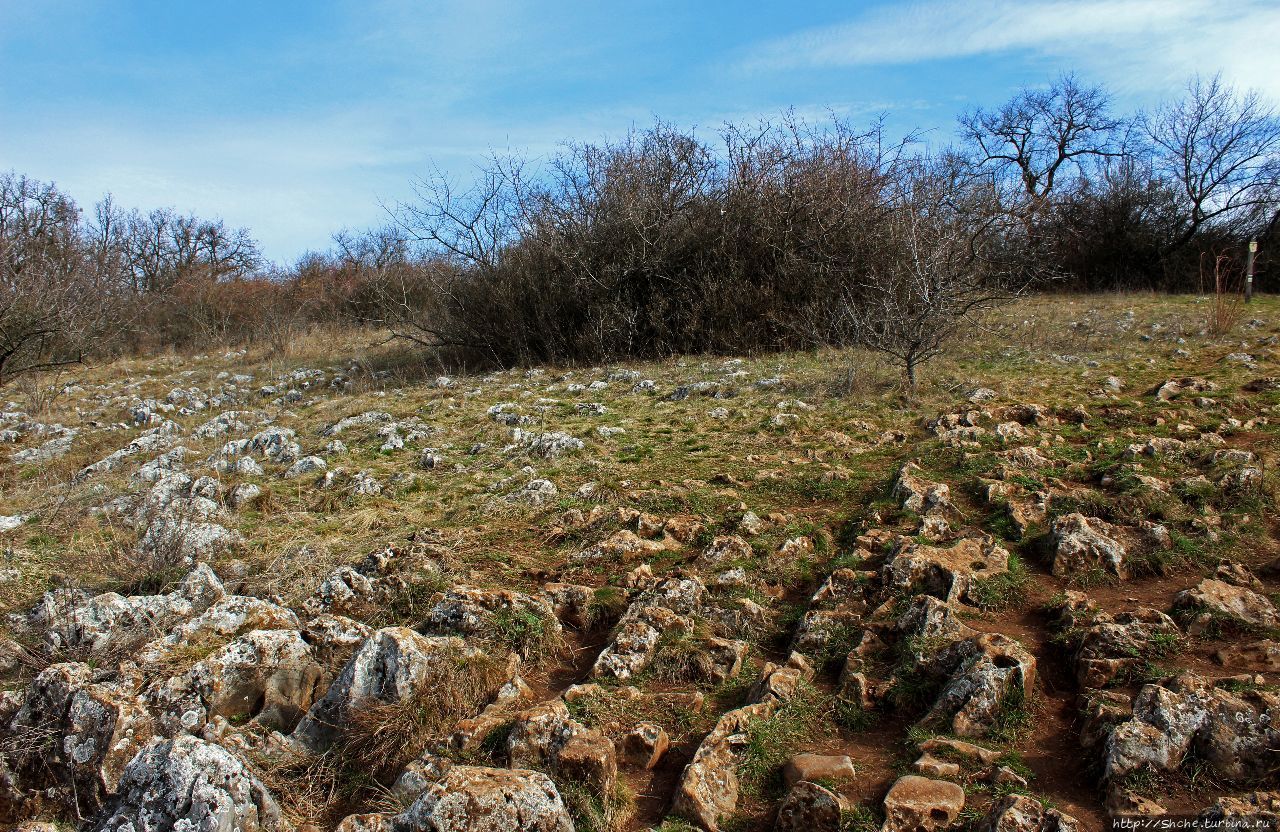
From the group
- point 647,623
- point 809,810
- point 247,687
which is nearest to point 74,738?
point 247,687

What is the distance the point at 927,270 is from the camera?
29.2 feet

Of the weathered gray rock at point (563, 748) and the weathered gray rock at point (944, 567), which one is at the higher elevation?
the weathered gray rock at point (944, 567)

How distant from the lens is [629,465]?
6297 millimetres

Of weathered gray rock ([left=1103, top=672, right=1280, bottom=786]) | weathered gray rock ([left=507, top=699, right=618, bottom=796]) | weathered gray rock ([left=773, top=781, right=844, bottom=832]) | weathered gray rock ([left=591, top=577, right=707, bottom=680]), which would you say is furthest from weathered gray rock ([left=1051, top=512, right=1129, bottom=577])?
weathered gray rock ([left=507, top=699, right=618, bottom=796])

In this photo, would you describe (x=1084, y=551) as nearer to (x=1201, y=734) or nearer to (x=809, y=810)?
(x=1201, y=734)

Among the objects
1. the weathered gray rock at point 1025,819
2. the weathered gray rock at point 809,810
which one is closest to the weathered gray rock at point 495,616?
the weathered gray rock at point 809,810

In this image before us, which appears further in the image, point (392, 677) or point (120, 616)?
point (120, 616)

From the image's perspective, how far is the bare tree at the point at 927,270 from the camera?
327 inches

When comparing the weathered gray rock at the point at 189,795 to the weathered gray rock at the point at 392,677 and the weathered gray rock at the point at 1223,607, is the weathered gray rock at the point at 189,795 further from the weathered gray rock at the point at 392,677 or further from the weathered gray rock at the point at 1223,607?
the weathered gray rock at the point at 1223,607

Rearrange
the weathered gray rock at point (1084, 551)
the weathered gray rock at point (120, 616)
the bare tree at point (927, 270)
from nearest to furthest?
the weathered gray rock at point (120, 616) → the weathered gray rock at point (1084, 551) → the bare tree at point (927, 270)

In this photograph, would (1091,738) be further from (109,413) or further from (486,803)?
(109,413)

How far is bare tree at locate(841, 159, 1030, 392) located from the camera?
327 inches

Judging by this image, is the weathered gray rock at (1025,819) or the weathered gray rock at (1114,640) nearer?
the weathered gray rock at (1025,819)

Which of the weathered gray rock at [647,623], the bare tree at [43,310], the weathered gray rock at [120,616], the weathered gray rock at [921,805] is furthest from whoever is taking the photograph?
the bare tree at [43,310]
